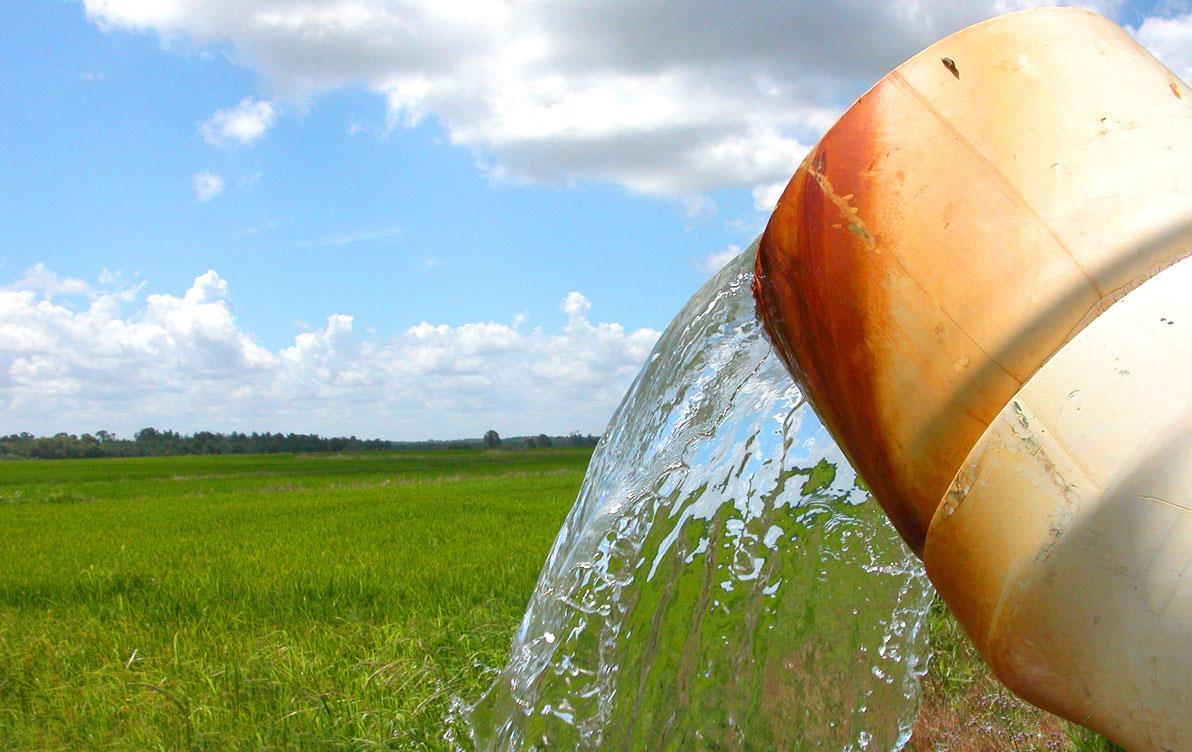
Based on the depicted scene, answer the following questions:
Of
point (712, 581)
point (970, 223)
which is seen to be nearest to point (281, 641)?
point (712, 581)

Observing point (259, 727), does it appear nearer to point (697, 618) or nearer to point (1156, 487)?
point (697, 618)

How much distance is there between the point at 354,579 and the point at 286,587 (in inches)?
20.7

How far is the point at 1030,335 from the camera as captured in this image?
1373mm

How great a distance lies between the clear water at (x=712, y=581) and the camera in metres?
2.77

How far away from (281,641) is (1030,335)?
4863mm

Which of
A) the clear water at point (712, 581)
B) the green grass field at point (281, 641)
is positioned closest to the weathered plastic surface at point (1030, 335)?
the clear water at point (712, 581)

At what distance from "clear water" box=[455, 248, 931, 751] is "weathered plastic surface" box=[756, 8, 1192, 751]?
954mm

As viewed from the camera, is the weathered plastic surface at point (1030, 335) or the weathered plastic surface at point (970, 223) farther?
the weathered plastic surface at point (970, 223)

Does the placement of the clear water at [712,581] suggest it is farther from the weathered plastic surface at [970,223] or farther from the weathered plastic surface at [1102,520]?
the weathered plastic surface at [1102,520]

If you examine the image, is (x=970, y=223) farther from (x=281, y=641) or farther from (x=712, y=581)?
(x=281, y=641)

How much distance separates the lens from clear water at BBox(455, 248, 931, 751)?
2.77 meters

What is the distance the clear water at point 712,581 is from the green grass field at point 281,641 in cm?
74

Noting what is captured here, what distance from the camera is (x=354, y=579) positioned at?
8055 millimetres

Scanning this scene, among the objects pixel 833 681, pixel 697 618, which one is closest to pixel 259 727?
pixel 697 618
